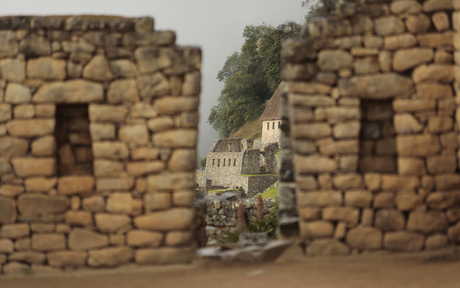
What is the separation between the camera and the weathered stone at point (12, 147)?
5.24 metres

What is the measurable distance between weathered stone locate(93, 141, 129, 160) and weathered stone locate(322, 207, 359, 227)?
2504mm

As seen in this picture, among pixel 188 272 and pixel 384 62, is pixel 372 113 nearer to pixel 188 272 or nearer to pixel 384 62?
pixel 384 62

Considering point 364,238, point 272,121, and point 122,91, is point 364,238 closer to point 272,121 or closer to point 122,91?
point 122,91

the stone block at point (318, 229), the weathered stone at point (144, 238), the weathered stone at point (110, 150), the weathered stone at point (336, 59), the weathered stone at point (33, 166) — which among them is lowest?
the weathered stone at point (144, 238)

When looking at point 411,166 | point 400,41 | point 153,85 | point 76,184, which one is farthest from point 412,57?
point 76,184

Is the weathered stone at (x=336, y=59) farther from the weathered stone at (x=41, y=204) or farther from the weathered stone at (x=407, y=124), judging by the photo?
the weathered stone at (x=41, y=204)

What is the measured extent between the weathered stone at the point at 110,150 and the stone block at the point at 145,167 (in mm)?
163

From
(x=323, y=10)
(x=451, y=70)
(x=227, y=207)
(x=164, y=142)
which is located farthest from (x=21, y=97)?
(x=227, y=207)

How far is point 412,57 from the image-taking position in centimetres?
525

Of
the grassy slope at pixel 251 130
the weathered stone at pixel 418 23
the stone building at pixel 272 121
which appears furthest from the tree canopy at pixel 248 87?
the weathered stone at pixel 418 23

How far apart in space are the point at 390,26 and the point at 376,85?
28.4 inches

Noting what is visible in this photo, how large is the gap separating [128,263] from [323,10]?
3.95 metres

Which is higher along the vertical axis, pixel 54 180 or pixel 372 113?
pixel 372 113

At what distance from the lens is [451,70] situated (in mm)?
5301
